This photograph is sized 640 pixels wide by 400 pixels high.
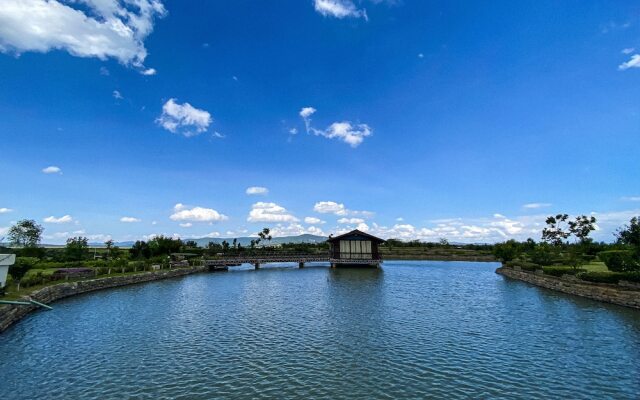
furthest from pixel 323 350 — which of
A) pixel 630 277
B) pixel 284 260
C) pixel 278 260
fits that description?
pixel 278 260

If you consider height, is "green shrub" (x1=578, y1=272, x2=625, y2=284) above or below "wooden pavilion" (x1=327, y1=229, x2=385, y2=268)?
below

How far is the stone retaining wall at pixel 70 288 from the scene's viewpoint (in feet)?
70.3

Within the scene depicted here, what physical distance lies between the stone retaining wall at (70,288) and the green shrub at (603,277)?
1796 inches

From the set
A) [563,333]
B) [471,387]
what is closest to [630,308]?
[563,333]

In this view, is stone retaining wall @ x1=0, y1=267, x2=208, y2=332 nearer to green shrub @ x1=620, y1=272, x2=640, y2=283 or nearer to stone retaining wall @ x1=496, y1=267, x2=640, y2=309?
stone retaining wall @ x1=496, y1=267, x2=640, y2=309

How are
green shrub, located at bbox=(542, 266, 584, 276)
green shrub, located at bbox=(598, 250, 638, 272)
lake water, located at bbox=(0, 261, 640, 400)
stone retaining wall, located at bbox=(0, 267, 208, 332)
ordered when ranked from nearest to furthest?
lake water, located at bbox=(0, 261, 640, 400) → stone retaining wall, located at bbox=(0, 267, 208, 332) → green shrub, located at bbox=(598, 250, 638, 272) → green shrub, located at bbox=(542, 266, 584, 276)

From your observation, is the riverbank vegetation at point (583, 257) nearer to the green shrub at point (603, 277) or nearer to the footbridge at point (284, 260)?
the green shrub at point (603, 277)

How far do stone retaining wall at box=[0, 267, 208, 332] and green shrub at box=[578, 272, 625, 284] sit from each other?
45.6 metres

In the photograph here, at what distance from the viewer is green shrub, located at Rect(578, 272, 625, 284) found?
29.5m

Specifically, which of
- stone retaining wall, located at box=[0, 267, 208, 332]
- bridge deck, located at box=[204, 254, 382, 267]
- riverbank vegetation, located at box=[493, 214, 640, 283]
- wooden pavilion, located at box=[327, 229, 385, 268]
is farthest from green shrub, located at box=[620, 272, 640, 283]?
stone retaining wall, located at box=[0, 267, 208, 332]

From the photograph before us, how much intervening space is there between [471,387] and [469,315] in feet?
43.7

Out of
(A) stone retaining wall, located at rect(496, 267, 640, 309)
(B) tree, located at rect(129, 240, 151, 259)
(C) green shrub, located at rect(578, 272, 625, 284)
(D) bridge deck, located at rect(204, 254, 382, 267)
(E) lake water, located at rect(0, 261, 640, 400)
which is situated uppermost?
(B) tree, located at rect(129, 240, 151, 259)

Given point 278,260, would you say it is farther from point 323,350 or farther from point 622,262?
point 323,350

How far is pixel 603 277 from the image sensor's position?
30.5 m
